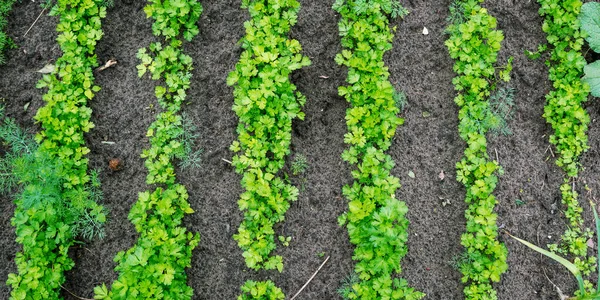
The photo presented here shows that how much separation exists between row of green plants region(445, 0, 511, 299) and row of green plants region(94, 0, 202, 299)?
2212 mm

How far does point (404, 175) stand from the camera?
432cm

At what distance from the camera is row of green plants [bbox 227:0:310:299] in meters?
3.98

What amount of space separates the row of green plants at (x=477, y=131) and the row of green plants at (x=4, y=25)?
379 centimetres

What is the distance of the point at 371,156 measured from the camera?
13.3ft

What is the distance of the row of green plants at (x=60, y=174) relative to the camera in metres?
3.87

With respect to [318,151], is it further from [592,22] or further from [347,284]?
[592,22]

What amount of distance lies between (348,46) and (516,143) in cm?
168

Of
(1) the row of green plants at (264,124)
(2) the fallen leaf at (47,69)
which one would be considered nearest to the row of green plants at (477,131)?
(1) the row of green plants at (264,124)

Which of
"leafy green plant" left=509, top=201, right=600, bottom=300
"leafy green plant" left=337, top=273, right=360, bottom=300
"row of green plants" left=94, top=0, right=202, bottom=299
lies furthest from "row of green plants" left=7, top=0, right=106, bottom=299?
"leafy green plant" left=509, top=201, right=600, bottom=300

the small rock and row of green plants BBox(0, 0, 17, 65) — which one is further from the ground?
row of green plants BBox(0, 0, 17, 65)

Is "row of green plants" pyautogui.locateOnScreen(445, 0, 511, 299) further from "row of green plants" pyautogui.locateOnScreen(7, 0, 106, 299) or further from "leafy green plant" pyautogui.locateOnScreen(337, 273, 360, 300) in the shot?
"row of green plants" pyautogui.locateOnScreen(7, 0, 106, 299)

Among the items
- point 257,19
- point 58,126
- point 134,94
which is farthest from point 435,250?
point 58,126

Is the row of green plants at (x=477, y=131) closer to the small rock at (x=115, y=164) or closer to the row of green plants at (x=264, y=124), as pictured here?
the row of green plants at (x=264, y=124)

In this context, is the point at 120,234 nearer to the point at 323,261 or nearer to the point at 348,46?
the point at 323,261
